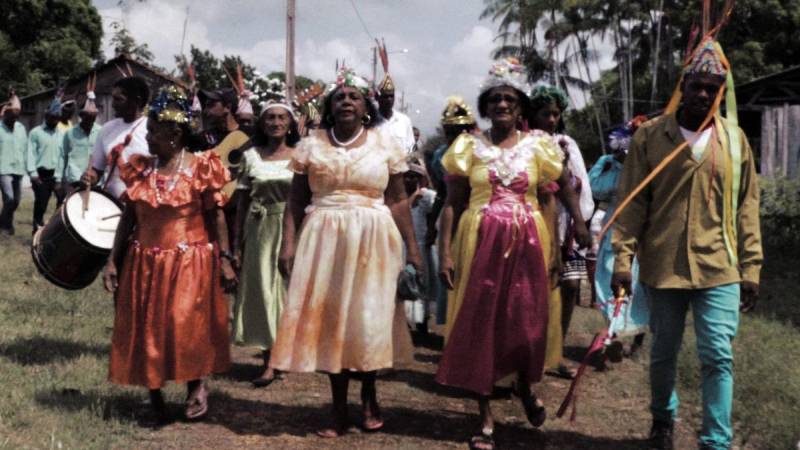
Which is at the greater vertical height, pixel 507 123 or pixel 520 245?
pixel 507 123

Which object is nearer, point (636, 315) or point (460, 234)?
point (460, 234)

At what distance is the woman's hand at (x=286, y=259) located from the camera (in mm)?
5441

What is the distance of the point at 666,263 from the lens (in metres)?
4.68

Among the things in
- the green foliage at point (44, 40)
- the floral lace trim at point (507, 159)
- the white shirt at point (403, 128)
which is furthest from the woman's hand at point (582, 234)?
the green foliage at point (44, 40)

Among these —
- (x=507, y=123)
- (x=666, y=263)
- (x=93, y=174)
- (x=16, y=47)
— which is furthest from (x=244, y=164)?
(x=16, y=47)

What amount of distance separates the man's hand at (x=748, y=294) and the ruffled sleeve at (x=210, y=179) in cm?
293

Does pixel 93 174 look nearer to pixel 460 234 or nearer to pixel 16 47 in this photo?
pixel 460 234

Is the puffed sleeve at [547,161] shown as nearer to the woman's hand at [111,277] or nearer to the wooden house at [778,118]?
the woman's hand at [111,277]

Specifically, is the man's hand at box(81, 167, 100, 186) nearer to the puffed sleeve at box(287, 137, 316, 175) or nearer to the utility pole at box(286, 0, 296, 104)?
the puffed sleeve at box(287, 137, 316, 175)

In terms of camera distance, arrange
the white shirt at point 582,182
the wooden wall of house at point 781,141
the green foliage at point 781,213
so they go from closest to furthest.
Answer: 1. the white shirt at point 582,182
2. the green foliage at point 781,213
3. the wooden wall of house at point 781,141

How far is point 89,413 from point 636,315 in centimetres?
407

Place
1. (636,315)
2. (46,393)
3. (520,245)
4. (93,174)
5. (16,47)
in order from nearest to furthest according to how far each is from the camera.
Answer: (520,245)
(46,393)
(93,174)
(636,315)
(16,47)

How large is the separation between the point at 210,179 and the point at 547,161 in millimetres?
1952

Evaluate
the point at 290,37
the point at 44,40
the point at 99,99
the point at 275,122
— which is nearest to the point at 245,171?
the point at 275,122
